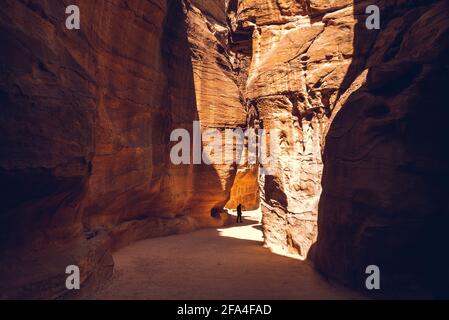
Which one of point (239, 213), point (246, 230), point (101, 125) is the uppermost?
point (101, 125)

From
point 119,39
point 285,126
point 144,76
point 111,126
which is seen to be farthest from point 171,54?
point 285,126

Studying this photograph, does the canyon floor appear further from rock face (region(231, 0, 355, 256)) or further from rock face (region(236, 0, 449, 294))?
rock face (region(231, 0, 355, 256))

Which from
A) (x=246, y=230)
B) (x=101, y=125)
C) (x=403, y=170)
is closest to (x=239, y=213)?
(x=246, y=230)

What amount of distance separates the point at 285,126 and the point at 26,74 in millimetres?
9261

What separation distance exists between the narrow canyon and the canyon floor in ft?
0.33

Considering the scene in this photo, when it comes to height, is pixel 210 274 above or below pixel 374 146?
below

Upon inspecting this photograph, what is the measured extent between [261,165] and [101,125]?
662 centimetres

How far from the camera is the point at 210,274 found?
10.5 metres

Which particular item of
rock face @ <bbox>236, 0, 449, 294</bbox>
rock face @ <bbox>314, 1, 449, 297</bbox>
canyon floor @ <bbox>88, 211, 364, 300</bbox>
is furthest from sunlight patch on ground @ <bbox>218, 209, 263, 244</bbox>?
rock face @ <bbox>314, 1, 449, 297</bbox>

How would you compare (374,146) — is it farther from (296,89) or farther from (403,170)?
(296,89)

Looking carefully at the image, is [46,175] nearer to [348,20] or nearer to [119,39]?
[119,39]

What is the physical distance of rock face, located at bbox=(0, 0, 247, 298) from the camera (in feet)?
22.9

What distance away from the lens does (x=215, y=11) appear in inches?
988

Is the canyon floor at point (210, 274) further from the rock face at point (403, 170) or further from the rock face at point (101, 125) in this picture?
the rock face at point (403, 170)
